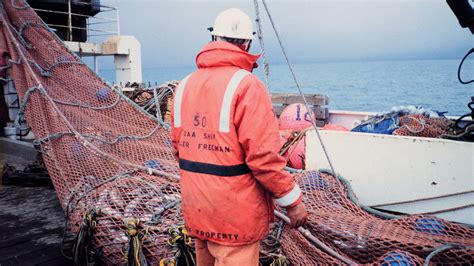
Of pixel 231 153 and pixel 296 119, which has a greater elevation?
pixel 231 153

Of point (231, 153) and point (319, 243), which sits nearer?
point (231, 153)

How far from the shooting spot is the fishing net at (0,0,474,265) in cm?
278

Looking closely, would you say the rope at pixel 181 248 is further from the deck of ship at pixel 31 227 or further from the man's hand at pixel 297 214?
Result: the deck of ship at pixel 31 227

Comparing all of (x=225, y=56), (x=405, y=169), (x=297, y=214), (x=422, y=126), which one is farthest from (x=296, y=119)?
(x=225, y=56)

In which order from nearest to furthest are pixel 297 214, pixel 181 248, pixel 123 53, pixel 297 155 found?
1. pixel 297 214
2. pixel 181 248
3. pixel 297 155
4. pixel 123 53

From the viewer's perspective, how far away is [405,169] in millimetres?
3898

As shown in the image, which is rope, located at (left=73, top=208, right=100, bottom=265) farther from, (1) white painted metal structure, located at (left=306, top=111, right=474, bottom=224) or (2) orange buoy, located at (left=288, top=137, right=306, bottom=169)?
(2) orange buoy, located at (left=288, top=137, right=306, bottom=169)

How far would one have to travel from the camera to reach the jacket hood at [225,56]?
6.93 ft

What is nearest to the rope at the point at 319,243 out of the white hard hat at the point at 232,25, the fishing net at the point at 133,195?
the fishing net at the point at 133,195

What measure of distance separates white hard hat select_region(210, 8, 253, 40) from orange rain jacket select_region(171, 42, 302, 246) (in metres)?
0.09

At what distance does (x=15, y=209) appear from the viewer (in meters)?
4.95

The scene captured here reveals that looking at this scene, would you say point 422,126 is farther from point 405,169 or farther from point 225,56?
point 225,56

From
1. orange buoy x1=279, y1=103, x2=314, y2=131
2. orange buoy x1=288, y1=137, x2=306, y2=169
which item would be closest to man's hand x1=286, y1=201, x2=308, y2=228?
orange buoy x1=288, y1=137, x2=306, y2=169

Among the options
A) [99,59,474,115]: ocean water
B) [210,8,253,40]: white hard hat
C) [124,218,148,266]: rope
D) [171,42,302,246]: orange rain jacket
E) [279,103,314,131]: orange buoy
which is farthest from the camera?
[99,59,474,115]: ocean water
